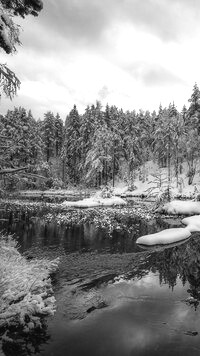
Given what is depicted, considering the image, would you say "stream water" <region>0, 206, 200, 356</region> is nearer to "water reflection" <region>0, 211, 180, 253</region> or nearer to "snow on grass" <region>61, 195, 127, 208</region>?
"water reflection" <region>0, 211, 180, 253</region>

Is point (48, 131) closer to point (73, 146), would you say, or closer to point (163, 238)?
point (73, 146)

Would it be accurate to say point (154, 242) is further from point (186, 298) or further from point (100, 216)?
point (100, 216)

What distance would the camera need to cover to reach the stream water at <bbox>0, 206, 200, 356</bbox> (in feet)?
24.7

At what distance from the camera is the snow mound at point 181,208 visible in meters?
30.2

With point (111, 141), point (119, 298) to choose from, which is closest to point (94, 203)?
point (111, 141)

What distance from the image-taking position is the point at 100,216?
28453 millimetres

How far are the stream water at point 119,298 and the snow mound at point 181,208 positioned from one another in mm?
11884

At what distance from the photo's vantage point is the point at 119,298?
34.1 feet

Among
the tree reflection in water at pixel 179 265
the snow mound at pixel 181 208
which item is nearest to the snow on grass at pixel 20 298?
the tree reflection in water at pixel 179 265

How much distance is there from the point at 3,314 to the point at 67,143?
61.2 m

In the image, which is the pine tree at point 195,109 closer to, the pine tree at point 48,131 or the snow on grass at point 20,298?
the pine tree at point 48,131

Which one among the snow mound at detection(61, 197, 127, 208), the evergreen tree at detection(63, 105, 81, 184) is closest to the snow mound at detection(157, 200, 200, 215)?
the snow mound at detection(61, 197, 127, 208)

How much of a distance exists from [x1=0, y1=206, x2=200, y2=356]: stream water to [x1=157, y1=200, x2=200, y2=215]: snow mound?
11.9m

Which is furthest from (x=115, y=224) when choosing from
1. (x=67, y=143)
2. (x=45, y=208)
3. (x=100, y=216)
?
(x=67, y=143)
